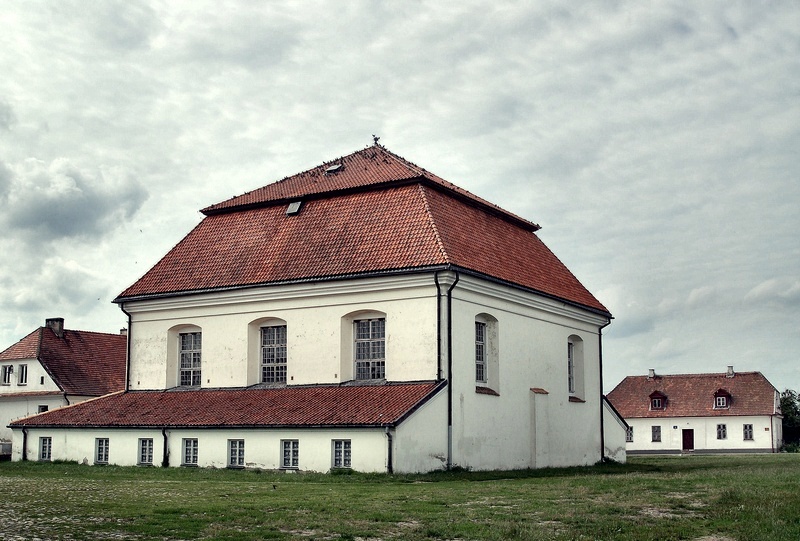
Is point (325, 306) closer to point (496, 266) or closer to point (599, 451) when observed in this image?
point (496, 266)

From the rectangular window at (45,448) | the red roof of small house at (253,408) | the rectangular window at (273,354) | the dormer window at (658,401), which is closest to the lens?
the red roof of small house at (253,408)

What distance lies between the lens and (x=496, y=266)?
32688mm

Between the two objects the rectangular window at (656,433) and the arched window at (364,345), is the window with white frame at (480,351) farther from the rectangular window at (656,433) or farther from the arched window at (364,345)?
the rectangular window at (656,433)

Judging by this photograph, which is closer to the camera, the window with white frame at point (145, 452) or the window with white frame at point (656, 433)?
the window with white frame at point (145, 452)

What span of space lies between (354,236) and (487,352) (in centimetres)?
573

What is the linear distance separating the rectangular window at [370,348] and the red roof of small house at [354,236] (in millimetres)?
1801

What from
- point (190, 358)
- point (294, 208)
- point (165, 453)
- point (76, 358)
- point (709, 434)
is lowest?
point (709, 434)

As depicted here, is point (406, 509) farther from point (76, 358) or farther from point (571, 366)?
point (76, 358)

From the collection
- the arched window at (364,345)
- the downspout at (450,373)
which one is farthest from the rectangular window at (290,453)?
the downspout at (450,373)

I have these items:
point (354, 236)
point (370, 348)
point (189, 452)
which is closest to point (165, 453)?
point (189, 452)

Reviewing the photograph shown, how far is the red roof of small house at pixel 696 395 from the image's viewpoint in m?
79.4

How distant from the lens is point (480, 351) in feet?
104

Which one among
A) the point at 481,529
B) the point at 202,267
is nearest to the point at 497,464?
the point at 202,267

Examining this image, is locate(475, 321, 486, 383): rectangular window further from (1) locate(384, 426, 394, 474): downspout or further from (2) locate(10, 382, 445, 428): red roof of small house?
(1) locate(384, 426, 394, 474): downspout
